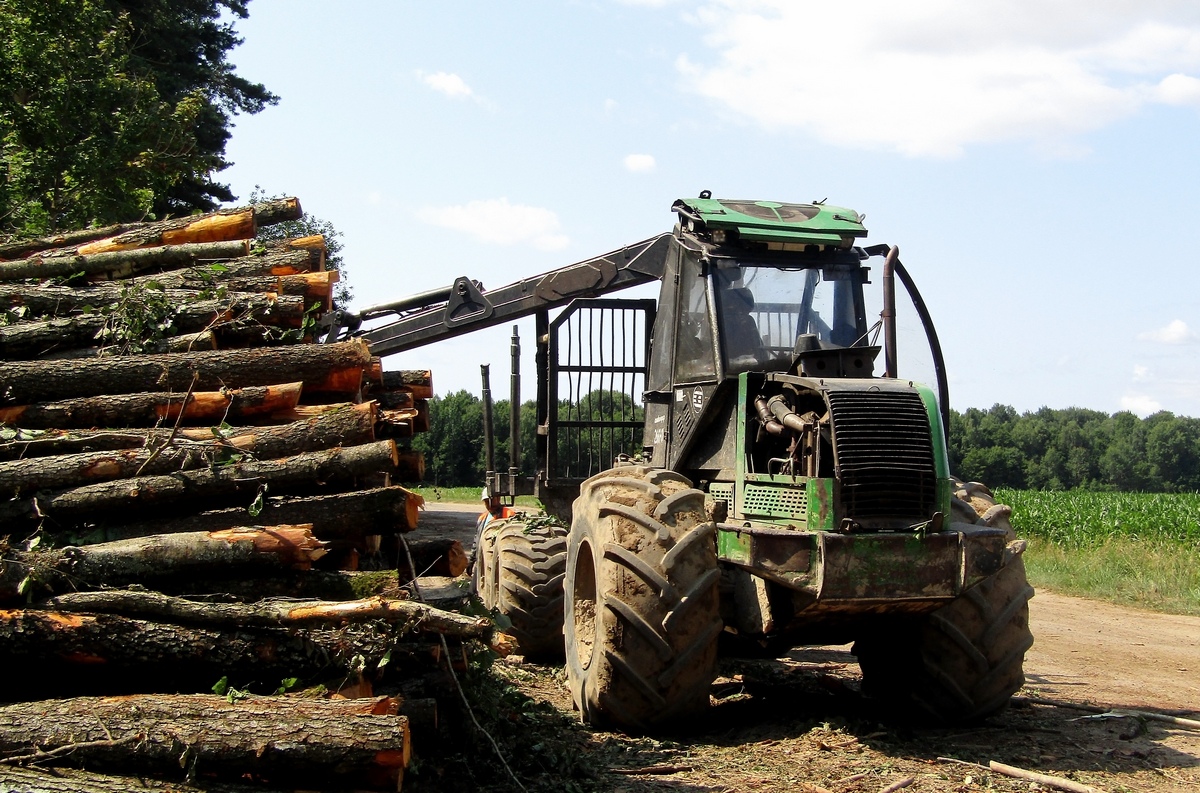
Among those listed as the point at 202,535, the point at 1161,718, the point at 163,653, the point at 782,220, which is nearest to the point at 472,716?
the point at 163,653

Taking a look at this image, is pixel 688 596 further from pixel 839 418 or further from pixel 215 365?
pixel 215 365

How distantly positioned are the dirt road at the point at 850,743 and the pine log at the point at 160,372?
8.36 feet

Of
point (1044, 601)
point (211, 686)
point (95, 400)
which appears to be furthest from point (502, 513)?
point (1044, 601)

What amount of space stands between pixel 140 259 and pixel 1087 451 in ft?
277

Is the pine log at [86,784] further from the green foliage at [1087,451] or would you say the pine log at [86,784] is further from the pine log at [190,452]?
the green foliage at [1087,451]

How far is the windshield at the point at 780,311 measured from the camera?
281 inches

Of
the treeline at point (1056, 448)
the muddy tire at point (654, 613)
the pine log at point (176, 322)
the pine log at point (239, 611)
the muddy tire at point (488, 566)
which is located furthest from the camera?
the treeline at point (1056, 448)

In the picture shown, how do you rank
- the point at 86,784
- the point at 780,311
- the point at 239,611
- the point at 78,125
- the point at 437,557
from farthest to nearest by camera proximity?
the point at 78,125 < the point at 437,557 < the point at 780,311 < the point at 239,611 < the point at 86,784

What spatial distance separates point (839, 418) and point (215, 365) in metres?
3.66

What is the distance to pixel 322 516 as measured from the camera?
599 cm

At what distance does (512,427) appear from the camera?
11078 mm

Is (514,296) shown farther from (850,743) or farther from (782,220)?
(850,743)

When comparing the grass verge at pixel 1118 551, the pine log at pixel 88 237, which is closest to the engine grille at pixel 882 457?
the pine log at pixel 88 237

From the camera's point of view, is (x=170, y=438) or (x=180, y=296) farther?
(x=180, y=296)
